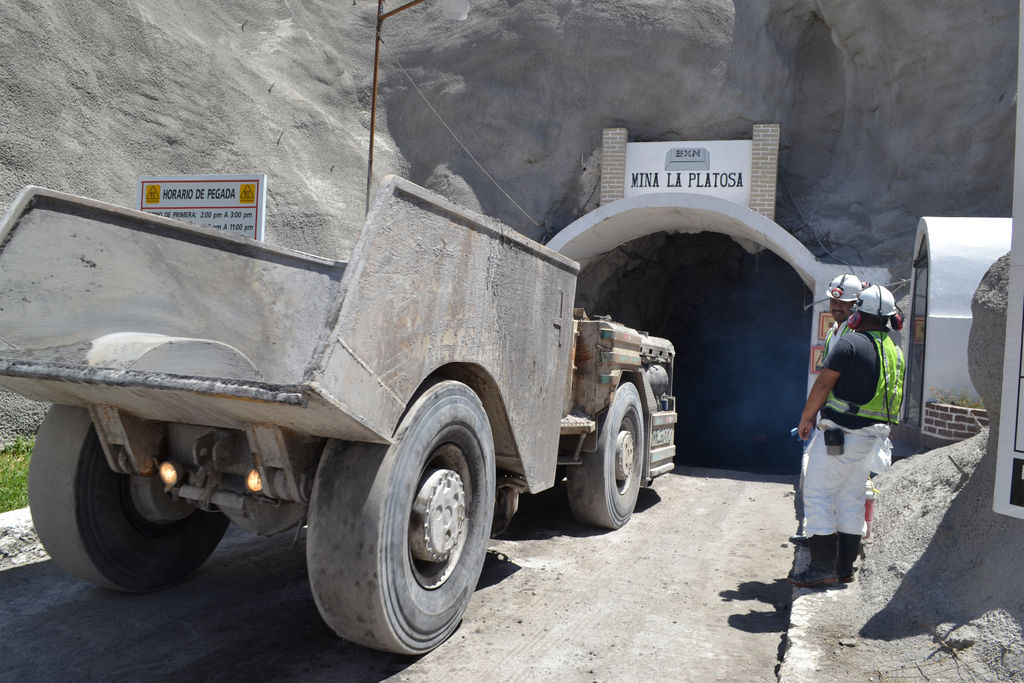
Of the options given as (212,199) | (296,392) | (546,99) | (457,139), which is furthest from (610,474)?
(457,139)

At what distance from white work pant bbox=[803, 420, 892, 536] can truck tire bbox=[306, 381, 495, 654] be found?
2.32 metres

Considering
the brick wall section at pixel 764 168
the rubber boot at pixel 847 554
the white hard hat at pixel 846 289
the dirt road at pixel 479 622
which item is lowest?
the dirt road at pixel 479 622

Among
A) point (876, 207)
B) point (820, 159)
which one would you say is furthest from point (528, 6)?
point (876, 207)

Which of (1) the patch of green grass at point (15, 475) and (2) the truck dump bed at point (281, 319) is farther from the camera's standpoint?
(1) the patch of green grass at point (15, 475)

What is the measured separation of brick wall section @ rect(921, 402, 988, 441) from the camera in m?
7.77

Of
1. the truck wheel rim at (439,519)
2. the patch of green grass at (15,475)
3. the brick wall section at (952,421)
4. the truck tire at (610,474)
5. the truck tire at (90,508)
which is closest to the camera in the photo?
the truck wheel rim at (439,519)

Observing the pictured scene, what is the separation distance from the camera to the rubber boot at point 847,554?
4.56 meters

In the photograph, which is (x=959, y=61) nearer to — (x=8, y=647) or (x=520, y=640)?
(x=520, y=640)

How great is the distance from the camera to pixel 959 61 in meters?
13.9

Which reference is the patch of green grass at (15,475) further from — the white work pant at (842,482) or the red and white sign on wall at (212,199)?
the white work pant at (842,482)

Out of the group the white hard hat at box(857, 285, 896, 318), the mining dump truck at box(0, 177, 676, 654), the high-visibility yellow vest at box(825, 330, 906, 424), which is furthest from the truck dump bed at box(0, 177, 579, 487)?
the white hard hat at box(857, 285, 896, 318)

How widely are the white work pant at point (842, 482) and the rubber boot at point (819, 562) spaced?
0.16ft

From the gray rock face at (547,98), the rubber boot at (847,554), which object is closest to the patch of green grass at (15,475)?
the gray rock face at (547,98)

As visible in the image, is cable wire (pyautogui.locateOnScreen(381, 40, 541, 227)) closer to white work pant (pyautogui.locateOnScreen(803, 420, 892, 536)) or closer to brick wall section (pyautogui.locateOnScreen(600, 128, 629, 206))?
brick wall section (pyautogui.locateOnScreen(600, 128, 629, 206))
